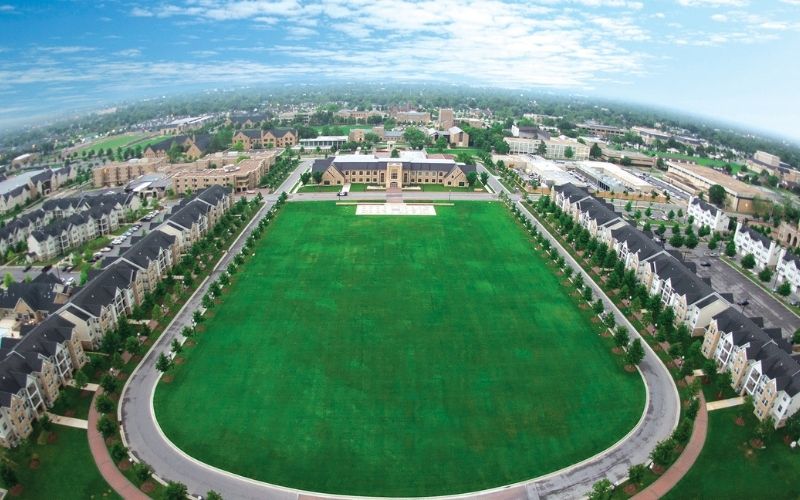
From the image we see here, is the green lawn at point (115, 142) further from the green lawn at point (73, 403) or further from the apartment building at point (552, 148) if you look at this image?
the green lawn at point (73, 403)

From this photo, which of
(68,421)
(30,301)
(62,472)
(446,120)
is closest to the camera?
(62,472)

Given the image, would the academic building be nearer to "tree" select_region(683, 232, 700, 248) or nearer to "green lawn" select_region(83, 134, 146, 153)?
"tree" select_region(683, 232, 700, 248)

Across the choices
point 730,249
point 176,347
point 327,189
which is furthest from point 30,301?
point 730,249

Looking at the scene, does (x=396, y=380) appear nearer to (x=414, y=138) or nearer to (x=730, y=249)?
(x=730, y=249)

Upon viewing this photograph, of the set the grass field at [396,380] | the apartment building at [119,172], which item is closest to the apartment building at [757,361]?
the grass field at [396,380]

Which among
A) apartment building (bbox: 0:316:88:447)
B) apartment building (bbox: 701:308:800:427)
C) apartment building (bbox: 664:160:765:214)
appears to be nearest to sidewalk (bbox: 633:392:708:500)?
apartment building (bbox: 701:308:800:427)

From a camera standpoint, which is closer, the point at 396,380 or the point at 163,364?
the point at 163,364

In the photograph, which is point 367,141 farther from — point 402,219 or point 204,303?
point 204,303

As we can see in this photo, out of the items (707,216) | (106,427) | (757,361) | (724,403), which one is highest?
(707,216)

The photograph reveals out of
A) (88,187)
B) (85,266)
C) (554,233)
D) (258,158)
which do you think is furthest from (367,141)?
(85,266)
